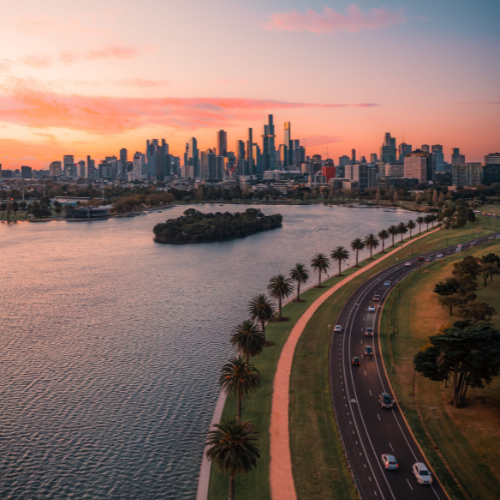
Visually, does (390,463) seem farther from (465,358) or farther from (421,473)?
(465,358)

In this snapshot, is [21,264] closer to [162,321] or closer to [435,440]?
[162,321]

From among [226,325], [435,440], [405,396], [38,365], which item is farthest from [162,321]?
[435,440]

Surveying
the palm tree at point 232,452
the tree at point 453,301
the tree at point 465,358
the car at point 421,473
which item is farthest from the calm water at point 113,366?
the tree at point 453,301

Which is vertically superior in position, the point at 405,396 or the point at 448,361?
the point at 448,361

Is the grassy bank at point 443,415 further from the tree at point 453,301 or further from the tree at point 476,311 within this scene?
the tree at point 476,311

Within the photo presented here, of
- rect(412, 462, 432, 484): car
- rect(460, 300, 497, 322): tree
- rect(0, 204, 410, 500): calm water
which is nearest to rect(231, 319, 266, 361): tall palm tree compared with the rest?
rect(0, 204, 410, 500): calm water

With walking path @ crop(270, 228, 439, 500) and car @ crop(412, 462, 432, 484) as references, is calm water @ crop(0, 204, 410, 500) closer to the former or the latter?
walking path @ crop(270, 228, 439, 500)
